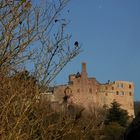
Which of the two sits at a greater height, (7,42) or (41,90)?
(7,42)

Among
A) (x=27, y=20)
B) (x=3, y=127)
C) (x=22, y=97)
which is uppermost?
(x=27, y=20)

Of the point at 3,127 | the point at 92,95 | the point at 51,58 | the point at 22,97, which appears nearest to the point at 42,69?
the point at 51,58

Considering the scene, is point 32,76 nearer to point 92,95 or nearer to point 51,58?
point 51,58

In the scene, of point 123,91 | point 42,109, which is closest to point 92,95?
point 123,91

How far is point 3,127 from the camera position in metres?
5.08

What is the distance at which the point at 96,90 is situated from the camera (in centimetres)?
6719

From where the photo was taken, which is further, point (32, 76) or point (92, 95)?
point (92, 95)

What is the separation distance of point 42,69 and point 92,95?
59831 mm

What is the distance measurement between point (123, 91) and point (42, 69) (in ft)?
220

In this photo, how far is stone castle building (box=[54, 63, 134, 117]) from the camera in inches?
2530

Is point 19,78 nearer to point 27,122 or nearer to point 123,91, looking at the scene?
point 27,122

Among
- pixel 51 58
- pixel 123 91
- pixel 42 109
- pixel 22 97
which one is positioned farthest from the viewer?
pixel 123 91

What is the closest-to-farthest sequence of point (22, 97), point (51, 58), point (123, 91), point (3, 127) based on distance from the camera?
point (3, 127), point (22, 97), point (51, 58), point (123, 91)

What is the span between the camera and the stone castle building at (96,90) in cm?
6425
